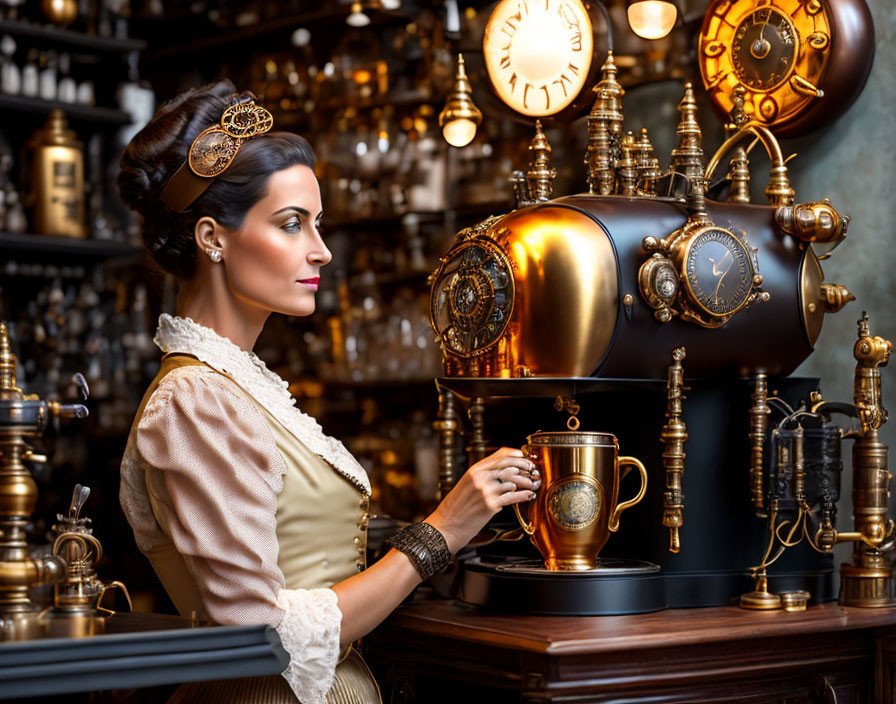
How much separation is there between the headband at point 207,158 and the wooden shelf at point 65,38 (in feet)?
10.1

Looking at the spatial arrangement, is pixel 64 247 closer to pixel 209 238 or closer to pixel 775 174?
pixel 209 238

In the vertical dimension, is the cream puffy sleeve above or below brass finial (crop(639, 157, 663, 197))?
below

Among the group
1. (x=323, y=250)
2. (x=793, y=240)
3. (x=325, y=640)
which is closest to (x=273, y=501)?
(x=325, y=640)

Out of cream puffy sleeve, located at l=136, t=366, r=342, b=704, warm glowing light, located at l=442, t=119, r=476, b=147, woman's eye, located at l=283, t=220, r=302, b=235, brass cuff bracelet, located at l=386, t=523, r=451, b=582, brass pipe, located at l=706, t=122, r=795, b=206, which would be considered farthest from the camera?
warm glowing light, located at l=442, t=119, r=476, b=147

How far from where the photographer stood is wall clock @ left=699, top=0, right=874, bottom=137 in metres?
2.29

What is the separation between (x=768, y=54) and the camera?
234 centimetres

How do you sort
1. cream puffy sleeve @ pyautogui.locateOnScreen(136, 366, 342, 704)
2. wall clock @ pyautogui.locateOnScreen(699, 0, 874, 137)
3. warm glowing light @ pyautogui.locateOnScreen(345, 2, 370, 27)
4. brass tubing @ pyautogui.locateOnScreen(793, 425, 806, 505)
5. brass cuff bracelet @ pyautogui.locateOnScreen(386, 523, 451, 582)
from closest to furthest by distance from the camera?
cream puffy sleeve @ pyautogui.locateOnScreen(136, 366, 342, 704) < brass cuff bracelet @ pyautogui.locateOnScreen(386, 523, 451, 582) < brass tubing @ pyautogui.locateOnScreen(793, 425, 806, 505) < wall clock @ pyautogui.locateOnScreen(699, 0, 874, 137) < warm glowing light @ pyautogui.locateOnScreen(345, 2, 370, 27)

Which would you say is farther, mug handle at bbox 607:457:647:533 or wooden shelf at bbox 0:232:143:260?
wooden shelf at bbox 0:232:143:260

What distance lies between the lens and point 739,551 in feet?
6.48

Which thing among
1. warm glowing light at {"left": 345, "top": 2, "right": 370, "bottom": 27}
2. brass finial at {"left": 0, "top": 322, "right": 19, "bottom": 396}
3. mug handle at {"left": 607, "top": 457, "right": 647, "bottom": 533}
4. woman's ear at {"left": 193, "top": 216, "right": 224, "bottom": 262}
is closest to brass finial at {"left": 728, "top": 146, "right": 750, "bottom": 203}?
mug handle at {"left": 607, "top": 457, "right": 647, "bottom": 533}

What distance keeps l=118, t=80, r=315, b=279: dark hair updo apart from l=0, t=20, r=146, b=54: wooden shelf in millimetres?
3028

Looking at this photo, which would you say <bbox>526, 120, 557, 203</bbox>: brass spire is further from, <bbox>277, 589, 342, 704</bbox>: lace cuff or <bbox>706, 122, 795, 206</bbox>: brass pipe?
<bbox>277, 589, 342, 704</bbox>: lace cuff

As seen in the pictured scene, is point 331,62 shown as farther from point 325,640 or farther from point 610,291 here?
point 325,640

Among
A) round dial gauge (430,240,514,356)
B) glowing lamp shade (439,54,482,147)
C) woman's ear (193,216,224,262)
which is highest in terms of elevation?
glowing lamp shade (439,54,482,147)
